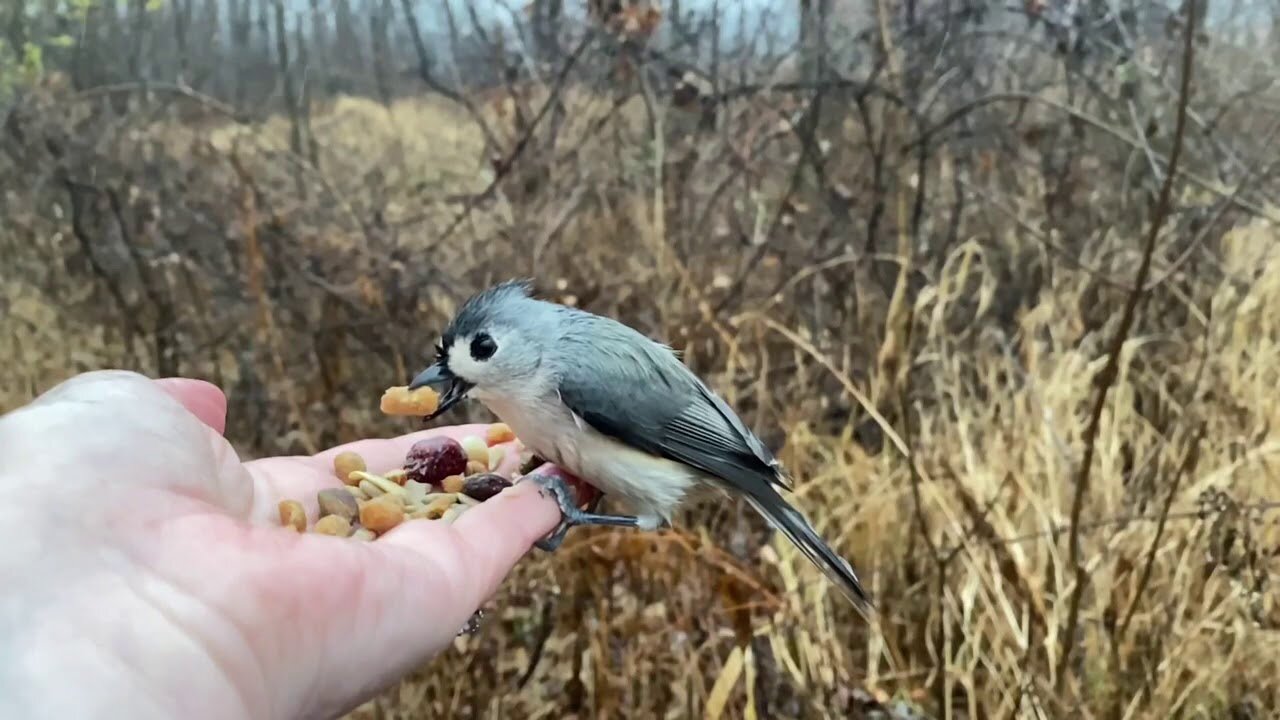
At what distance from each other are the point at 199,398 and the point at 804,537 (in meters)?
0.95

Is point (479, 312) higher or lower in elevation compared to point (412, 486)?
higher

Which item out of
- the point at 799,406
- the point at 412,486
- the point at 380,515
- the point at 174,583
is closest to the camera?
the point at 174,583

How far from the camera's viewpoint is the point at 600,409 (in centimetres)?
148

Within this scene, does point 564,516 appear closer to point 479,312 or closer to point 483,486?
point 483,486

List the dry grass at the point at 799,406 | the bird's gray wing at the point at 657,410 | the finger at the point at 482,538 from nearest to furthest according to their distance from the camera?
the finger at the point at 482,538, the bird's gray wing at the point at 657,410, the dry grass at the point at 799,406

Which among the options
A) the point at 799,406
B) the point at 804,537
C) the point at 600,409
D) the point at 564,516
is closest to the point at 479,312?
the point at 600,409

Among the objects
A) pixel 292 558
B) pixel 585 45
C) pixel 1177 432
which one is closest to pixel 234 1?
pixel 585 45

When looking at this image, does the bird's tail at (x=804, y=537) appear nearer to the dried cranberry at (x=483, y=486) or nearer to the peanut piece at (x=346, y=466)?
the dried cranberry at (x=483, y=486)

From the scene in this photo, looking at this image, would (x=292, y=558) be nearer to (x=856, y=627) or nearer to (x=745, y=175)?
(x=856, y=627)

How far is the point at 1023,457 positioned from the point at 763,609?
0.74 m

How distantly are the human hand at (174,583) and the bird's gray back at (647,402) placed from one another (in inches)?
11.5

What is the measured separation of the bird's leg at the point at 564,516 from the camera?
1535mm

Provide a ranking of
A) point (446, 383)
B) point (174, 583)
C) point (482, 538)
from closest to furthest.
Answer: point (174, 583) → point (482, 538) → point (446, 383)

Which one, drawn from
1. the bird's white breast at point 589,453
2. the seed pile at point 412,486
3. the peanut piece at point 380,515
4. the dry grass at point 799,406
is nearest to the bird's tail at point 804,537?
the bird's white breast at point 589,453
